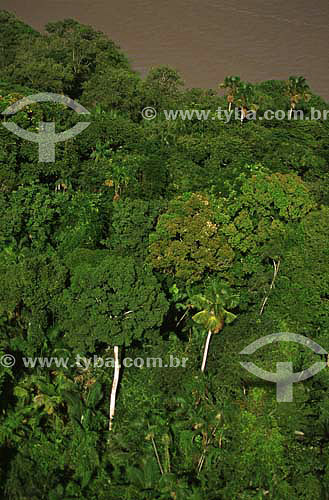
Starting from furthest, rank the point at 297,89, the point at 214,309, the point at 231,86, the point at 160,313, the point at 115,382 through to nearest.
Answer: the point at 297,89
the point at 231,86
the point at 115,382
the point at 160,313
the point at 214,309

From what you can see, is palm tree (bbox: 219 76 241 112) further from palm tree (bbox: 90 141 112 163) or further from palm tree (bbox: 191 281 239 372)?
palm tree (bbox: 191 281 239 372)

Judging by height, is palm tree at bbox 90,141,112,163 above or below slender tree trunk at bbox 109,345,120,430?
above

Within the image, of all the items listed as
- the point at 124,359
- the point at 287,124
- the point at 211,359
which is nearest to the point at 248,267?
the point at 211,359

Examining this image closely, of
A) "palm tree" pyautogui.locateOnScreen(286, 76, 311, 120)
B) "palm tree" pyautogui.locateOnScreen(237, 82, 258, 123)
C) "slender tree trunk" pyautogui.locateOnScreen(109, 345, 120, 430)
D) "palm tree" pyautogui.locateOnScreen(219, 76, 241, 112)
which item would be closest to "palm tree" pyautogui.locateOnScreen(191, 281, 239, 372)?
"slender tree trunk" pyautogui.locateOnScreen(109, 345, 120, 430)

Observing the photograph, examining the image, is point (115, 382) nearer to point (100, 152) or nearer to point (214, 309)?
point (214, 309)

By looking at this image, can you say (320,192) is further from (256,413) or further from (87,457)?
(87,457)

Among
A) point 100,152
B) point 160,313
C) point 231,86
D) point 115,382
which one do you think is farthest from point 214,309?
point 231,86

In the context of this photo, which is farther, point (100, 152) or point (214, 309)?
point (100, 152)

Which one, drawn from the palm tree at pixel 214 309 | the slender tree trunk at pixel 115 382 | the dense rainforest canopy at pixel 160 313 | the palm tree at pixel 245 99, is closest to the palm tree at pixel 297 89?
the palm tree at pixel 245 99

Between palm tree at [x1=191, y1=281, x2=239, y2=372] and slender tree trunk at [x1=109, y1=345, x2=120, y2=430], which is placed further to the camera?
slender tree trunk at [x1=109, y1=345, x2=120, y2=430]
